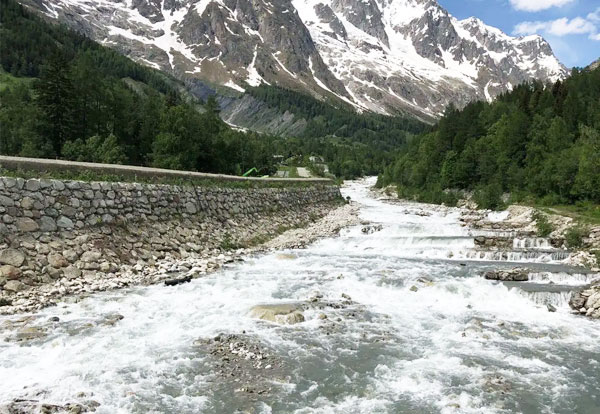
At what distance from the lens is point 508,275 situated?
21.2 m

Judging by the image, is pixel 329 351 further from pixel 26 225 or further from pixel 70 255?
pixel 26 225

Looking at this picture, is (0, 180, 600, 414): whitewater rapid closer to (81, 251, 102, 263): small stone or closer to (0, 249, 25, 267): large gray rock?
(81, 251, 102, 263): small stone

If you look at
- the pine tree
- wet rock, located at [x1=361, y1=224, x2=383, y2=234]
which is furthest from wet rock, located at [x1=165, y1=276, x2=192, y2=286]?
the pine tree

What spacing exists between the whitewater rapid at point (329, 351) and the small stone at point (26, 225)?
169 inches

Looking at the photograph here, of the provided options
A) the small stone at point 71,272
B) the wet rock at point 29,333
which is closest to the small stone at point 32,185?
the small stone at point 71,272

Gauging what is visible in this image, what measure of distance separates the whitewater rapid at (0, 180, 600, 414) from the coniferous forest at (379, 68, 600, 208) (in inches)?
1426

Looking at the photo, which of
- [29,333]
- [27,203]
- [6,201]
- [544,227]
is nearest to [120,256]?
[27,203]

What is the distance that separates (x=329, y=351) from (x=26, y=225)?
44.0 ft

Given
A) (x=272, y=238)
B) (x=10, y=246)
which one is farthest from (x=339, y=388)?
(x=272, y=238)

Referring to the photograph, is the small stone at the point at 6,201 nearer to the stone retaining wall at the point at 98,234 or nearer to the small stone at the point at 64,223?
the stone retaining wall at the point at 98,234

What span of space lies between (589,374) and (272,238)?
23.1 metres

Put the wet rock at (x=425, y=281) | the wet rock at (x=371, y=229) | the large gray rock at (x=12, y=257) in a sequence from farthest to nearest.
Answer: the wet rock at (x=371, y=229)
the wet rock at (x=425, y=281)
the large gray rock at (x=12, y=257)

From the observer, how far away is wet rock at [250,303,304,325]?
14.3 meters

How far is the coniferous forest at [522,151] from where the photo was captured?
48081mm
